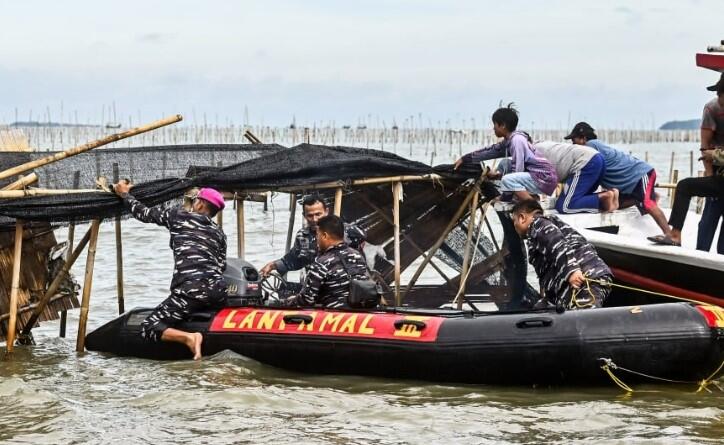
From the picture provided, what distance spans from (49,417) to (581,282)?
4.41 metres

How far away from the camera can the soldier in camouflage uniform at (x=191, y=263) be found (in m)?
10.9

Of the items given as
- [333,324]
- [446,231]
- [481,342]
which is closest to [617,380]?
[481,342]

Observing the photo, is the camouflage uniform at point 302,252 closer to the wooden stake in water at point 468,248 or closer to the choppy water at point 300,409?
the wooden stake in water at point 468,248

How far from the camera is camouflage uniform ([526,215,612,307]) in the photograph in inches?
407

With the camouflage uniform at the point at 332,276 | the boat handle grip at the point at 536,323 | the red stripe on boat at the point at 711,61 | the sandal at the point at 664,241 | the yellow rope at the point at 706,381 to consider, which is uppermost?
the red stripe on boat at the point at 711,61

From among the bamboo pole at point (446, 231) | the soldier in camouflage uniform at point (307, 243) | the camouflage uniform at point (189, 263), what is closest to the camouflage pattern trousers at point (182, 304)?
the camouflage uniform at point (189, 263)

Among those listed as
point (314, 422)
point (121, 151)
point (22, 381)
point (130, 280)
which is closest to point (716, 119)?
point (314, 422)

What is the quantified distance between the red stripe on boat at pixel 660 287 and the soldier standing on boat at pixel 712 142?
58 cm

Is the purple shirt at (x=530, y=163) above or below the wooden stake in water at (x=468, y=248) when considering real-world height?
above

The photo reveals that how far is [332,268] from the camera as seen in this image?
10617 mm

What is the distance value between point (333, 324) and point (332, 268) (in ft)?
1.84

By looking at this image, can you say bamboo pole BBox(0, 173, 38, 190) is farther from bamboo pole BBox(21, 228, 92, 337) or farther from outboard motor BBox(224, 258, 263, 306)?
outboard motor BBox(224, 258, 263, 306)

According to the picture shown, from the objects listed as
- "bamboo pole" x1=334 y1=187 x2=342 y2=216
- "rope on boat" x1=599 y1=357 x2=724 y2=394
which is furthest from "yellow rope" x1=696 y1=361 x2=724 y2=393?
"bamboo pole" x1=334 y1=187 x2=342 y2=216

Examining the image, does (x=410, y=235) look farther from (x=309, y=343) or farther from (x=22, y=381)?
(x=22, y=381)
